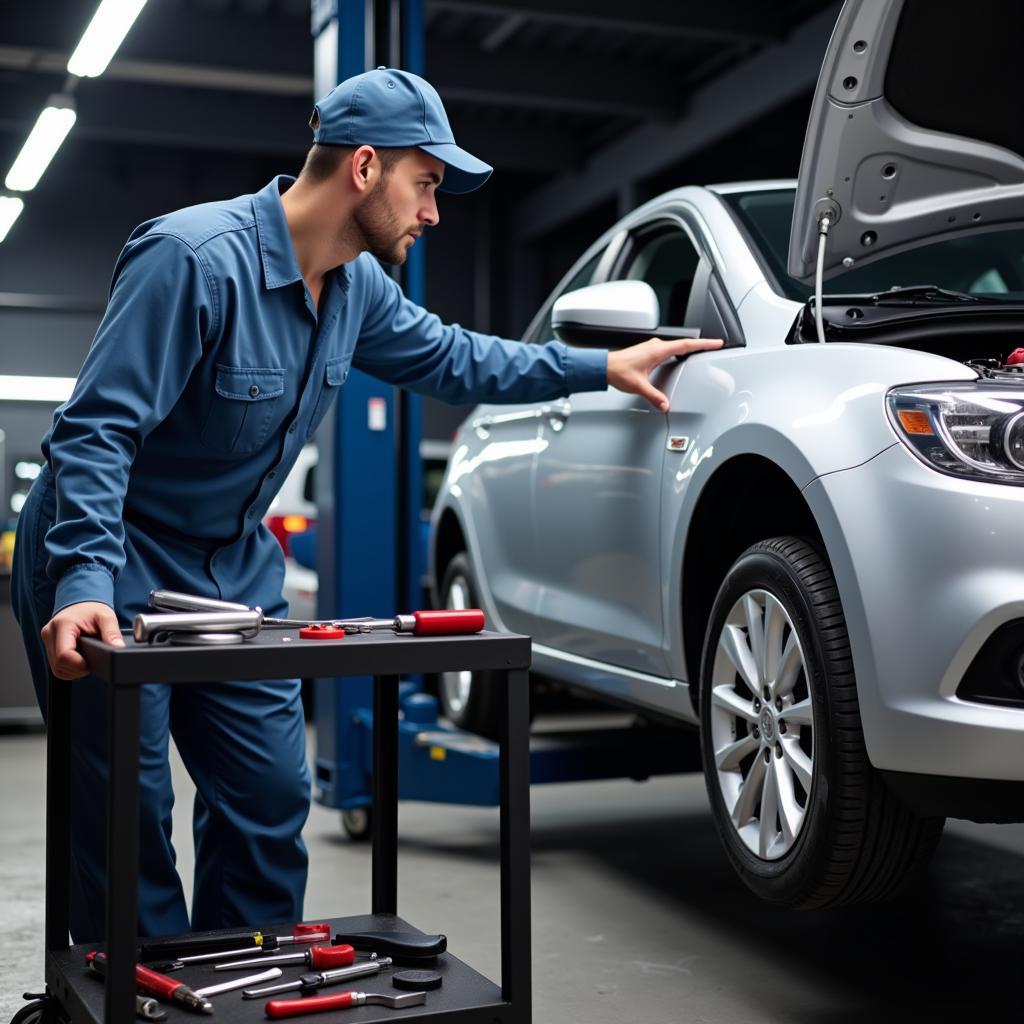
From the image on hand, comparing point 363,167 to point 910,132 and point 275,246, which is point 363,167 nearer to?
point 275,246

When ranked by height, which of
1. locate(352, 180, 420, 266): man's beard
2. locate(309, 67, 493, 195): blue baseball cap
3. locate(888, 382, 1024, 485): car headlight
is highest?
locate(309, 67, 493, 195): blue baseball cap

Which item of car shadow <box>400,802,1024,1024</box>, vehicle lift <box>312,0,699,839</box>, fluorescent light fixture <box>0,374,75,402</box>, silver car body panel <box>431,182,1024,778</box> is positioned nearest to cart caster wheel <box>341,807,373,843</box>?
vehicle lift <box>312,0,699,839</box>

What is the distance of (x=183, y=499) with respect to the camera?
2.18 m

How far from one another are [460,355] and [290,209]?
1.65 ft

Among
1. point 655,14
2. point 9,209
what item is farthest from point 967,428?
point 9,209

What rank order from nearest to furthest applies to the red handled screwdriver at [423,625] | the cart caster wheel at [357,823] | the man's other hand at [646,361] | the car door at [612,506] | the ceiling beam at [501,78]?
the red handled screwdriver at [423,625], the man's other hand at [646,361], the car door at [612,506], the cart caster wheel at [357,823], the ceiling beam at [501,78]

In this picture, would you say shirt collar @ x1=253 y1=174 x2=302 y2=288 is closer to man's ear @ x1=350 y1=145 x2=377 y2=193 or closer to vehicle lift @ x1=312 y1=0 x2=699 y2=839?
man's ear @ x1=350 y1=145 x2=377 y2=193

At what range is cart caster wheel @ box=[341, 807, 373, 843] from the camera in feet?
Answer: 13.1

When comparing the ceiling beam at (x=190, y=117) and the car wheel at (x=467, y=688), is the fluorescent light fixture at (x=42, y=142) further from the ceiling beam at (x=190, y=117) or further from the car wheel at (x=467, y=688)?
the car wheel at (x=467, y=688)

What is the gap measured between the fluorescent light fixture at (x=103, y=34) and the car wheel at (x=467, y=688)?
10.4 feet

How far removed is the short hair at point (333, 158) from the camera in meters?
2.10

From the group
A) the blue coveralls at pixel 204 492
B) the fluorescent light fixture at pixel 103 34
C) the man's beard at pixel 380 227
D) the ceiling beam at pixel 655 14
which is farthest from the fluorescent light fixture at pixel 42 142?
the man's beard at pixel 380 227

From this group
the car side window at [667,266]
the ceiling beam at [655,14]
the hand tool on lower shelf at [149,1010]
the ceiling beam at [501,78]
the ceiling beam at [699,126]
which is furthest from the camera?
the ceiling beam at [501,78]

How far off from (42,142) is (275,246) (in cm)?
801
